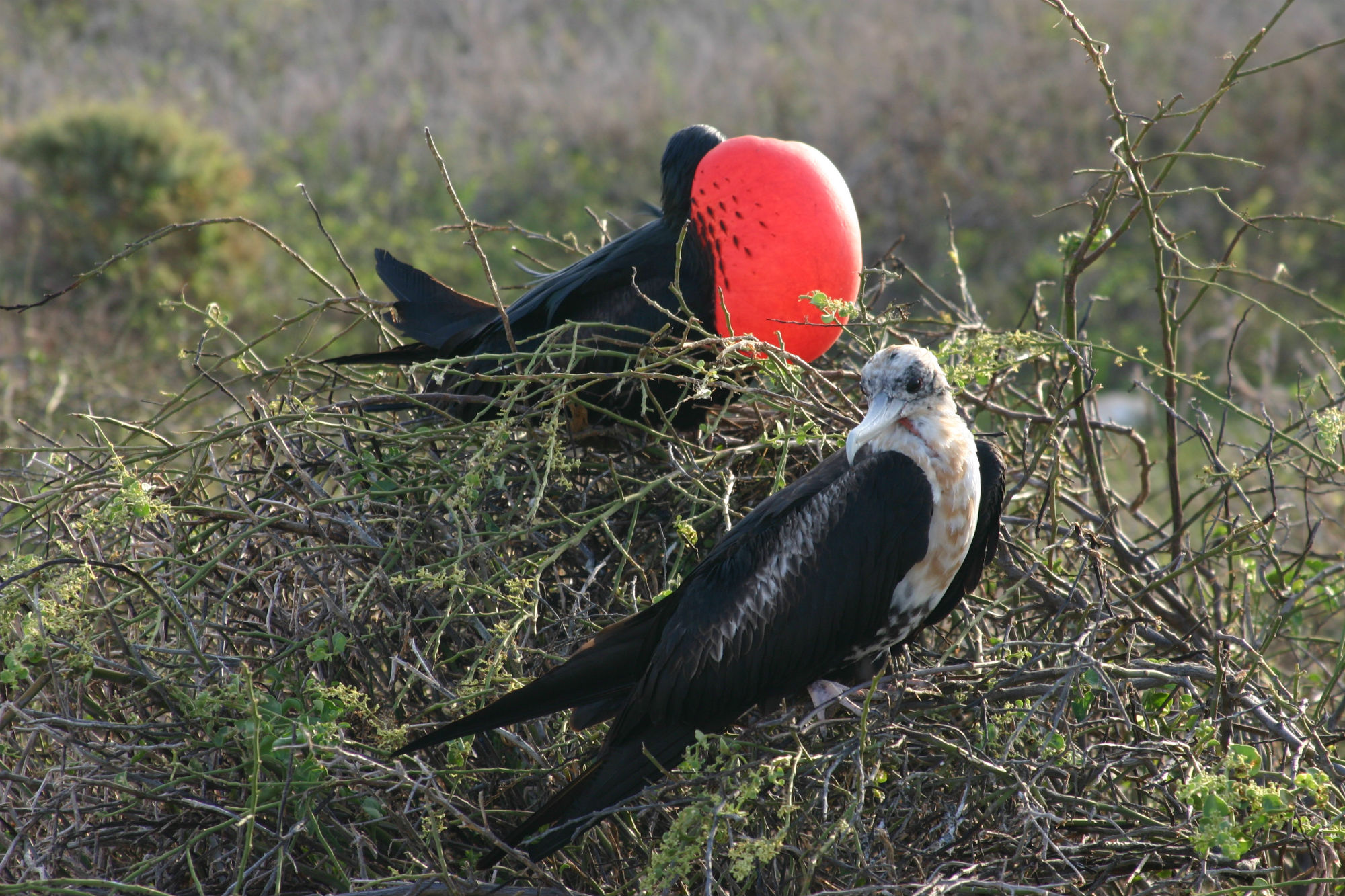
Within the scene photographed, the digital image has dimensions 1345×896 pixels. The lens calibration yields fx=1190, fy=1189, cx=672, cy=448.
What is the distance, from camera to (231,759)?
5.87 ft

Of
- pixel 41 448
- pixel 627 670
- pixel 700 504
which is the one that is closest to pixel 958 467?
pixel 700 504

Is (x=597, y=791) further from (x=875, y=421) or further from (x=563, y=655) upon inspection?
(x=875, y=421)

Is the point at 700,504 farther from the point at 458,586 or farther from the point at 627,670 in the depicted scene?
the point at 458,586

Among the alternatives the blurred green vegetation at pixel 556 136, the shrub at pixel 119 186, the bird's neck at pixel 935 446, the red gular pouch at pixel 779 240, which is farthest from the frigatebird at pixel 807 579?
the shrub at pixel 119 186

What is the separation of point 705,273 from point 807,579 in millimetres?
726

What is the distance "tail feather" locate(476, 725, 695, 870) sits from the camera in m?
1.64

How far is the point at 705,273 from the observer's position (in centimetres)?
227

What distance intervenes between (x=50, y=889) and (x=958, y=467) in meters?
1.35

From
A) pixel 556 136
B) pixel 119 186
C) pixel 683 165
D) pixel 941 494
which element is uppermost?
pixel 683 165

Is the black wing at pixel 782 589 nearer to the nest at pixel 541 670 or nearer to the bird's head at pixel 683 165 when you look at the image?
the nest at pixel 541 670

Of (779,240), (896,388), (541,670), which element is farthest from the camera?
(779,240)

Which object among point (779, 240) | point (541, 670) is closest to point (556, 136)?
point (779, 240)

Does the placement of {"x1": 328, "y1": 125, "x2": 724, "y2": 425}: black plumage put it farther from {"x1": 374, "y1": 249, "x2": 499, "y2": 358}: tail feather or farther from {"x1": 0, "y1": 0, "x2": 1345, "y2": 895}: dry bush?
{"x1": 0, "y1": 0, "x2": 1345, "y2": 895}: dry bush

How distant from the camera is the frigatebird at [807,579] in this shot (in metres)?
1.75
